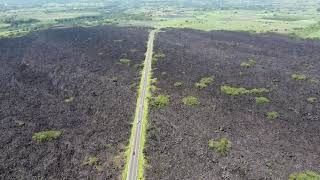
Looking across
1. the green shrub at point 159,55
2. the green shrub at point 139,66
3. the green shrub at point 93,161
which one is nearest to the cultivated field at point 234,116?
the green shrub at point 159,55

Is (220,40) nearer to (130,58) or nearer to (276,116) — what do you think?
(130,58)

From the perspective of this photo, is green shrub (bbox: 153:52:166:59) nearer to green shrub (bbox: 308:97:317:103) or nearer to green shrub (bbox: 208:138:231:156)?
green shrub (bbox: 308:97:317:103)

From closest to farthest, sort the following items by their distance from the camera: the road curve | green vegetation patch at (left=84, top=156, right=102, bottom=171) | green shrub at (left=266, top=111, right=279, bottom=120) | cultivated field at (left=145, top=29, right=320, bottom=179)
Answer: the road curve → cultivated field at (left=145, top=29, right=320, bottom=179) → green vegetation patch at (left=84, top=156, right=102, bottom=171) → green shrub at (left=266, top=111, right=279, bottom=120)

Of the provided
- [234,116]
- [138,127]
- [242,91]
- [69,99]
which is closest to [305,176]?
[234,116]

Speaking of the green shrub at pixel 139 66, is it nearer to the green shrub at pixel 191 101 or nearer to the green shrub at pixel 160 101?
the green shrub at pixel 160 101

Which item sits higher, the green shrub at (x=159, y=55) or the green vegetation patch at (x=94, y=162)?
the green shrub at (x=159, y=55)

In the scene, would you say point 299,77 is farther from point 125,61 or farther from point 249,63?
point 125,61

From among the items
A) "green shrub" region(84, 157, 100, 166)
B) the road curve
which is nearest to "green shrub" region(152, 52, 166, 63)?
the road curve

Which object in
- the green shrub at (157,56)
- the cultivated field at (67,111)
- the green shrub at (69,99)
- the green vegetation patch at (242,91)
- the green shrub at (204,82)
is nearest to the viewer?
the cultivated field at (67,111)
